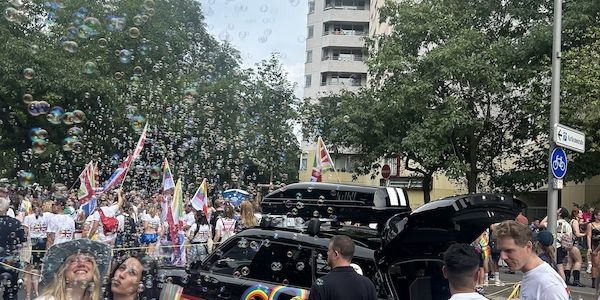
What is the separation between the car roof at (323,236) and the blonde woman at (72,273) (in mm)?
2478

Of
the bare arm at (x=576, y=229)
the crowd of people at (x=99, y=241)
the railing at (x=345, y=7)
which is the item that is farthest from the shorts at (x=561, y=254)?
the railing at (x=345, y=7)

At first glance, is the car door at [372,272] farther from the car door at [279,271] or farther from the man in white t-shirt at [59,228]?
the man in white t-shirt at [59,228]

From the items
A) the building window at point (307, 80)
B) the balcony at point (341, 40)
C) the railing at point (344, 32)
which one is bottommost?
the building window at point (307, 80)

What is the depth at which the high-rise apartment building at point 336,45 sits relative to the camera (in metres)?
61.2

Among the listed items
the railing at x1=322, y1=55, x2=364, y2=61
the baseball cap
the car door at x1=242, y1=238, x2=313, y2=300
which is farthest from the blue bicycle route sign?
the railing at x1=322, y1=55, x2=364, y2=61

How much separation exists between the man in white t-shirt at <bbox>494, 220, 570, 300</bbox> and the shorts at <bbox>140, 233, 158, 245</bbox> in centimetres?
986

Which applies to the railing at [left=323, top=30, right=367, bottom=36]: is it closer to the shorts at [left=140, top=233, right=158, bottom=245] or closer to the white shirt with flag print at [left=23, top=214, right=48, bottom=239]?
the shorts at [left=140, top=233, right=158, bottom=245]

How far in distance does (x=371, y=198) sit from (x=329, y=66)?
55.4 m

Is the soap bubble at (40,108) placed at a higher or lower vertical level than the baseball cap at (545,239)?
higher

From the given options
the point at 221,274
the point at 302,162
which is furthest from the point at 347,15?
the point at 221,274

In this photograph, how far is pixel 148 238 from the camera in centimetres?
1300

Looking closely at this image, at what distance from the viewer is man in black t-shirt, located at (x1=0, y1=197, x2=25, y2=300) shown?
7.95 metres

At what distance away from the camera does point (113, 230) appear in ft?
38.8

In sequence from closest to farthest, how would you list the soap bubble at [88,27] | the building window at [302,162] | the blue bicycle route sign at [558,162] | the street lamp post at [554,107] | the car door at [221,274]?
1. the car door at [221,274]
2. the soap bubble at [88,27]
3. the blue bicycle route sign at [558,162]
4. the street lamp post at [554,107]
5. the building window at [302,162]
